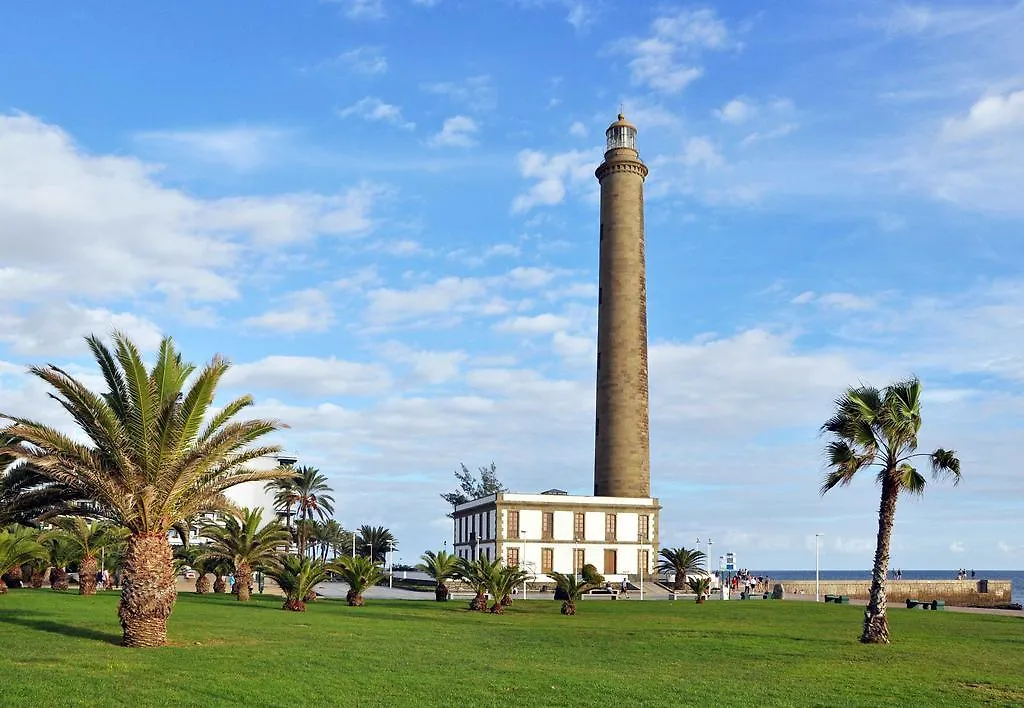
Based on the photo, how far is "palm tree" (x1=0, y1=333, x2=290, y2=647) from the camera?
20.4 metres

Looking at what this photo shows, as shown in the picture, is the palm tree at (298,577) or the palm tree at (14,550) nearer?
the palm tree at (14,550)

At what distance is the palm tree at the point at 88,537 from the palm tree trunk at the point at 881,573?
1046 inches

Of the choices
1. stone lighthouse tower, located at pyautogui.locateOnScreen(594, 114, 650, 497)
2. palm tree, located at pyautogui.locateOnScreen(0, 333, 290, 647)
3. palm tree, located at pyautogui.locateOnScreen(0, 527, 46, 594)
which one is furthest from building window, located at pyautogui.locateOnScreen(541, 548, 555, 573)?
palm tree, located at pyautogui.locateOnScreen(0, 333, 290, 647)

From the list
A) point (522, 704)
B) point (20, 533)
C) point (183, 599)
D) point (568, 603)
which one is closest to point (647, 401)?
point (568, 603)

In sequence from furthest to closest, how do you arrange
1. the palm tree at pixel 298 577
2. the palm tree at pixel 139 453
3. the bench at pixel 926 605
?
the bench at pixel 926 605 → the palm tree at pixel 298 577 → the palm tree at pixel 139 453

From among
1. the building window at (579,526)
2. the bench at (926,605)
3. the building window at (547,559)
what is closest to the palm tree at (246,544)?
the bench at (926,605)

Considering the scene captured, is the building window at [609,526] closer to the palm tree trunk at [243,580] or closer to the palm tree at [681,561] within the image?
the palm tree at [681,561]

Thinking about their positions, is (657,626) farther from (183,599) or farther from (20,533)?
(20,533)

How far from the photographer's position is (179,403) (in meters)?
21.3

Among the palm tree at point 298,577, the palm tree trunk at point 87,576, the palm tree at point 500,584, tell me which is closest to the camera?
the palm tree at point 298,577

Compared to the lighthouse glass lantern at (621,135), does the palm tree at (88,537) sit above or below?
below

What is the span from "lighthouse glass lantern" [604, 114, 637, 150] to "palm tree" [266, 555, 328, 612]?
4526cm

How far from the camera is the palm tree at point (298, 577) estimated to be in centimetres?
3383

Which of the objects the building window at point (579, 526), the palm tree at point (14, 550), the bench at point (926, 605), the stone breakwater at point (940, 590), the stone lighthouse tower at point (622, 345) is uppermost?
the stone lighthouse tower at point (622, 345)
